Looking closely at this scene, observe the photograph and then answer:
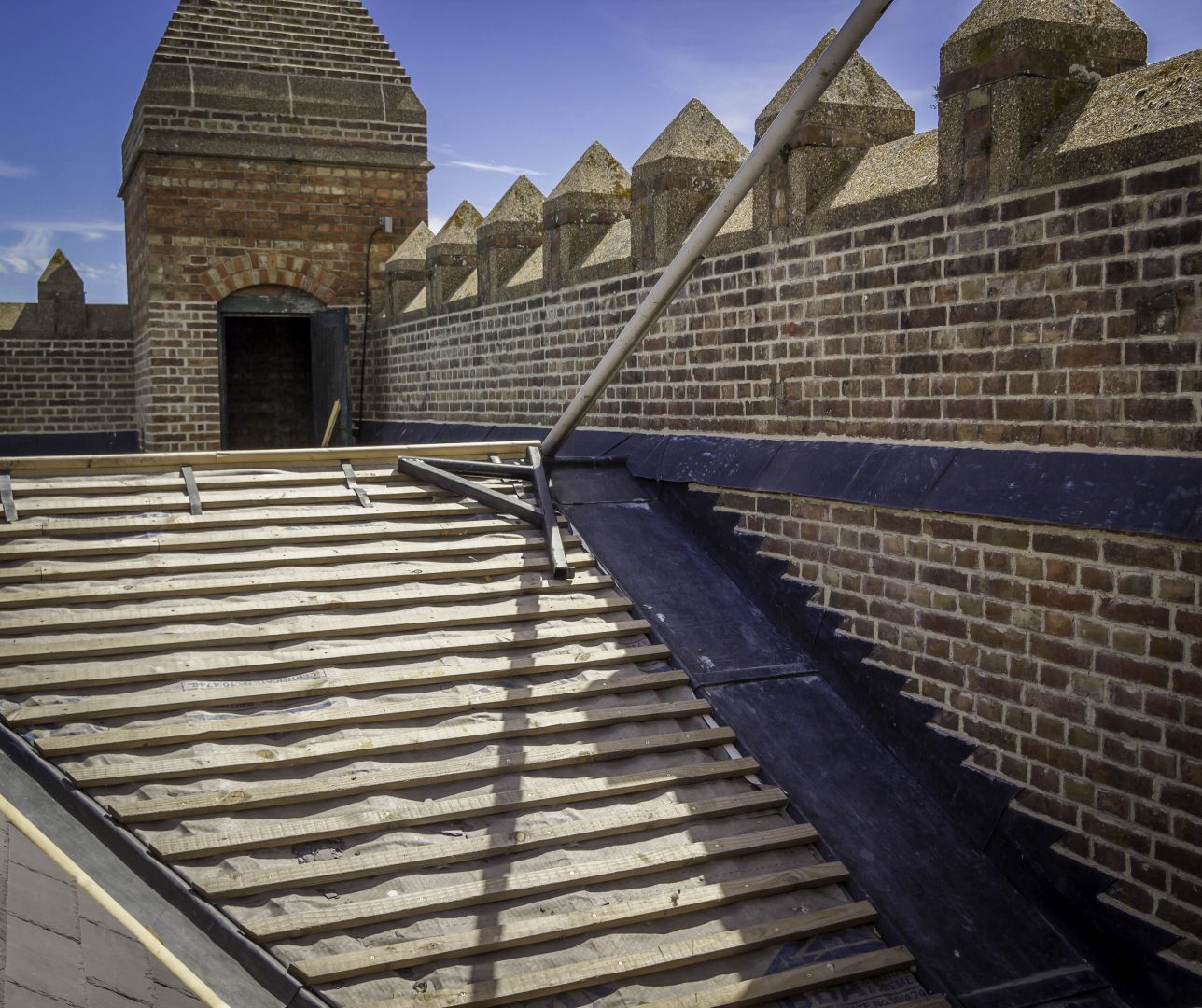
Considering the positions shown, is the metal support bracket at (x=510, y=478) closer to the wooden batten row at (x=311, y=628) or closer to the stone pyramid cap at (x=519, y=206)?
the wooden batten row at (x=311, y=628)

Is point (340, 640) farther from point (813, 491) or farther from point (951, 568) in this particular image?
point (951, 568)

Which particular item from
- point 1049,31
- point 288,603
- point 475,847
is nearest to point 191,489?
point 288,603

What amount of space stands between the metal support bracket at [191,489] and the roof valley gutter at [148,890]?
83.7 inches

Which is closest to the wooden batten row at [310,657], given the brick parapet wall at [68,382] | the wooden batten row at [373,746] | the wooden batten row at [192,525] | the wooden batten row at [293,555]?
the wooden batten row at [373,746]

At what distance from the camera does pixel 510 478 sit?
289 inches

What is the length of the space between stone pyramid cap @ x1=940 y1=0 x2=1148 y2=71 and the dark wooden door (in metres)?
9.37

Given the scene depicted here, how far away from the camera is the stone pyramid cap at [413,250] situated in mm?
12977

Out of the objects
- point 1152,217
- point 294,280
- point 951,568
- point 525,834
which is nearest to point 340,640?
point 525,834

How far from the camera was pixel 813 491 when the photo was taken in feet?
18.8

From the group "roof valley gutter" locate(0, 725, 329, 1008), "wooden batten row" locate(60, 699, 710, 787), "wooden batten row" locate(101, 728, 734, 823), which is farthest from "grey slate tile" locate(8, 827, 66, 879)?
"wooden batten row" locate(60, 699, 710, 787)

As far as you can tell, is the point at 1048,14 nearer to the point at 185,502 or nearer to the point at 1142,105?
the point at 1142,105

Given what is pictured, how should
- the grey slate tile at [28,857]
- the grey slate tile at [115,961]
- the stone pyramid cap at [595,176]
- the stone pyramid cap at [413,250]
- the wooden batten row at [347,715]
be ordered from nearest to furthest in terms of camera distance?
the grey slate tile at [115,961] → the grey slate tile at [28,857] → the wooden batten row at [347,715] → the stone pyramid cap at [595,176] → the stone pyramid cap at [413,250]

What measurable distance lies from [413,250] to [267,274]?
1.97 m

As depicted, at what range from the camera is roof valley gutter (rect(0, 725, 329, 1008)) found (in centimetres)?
362
